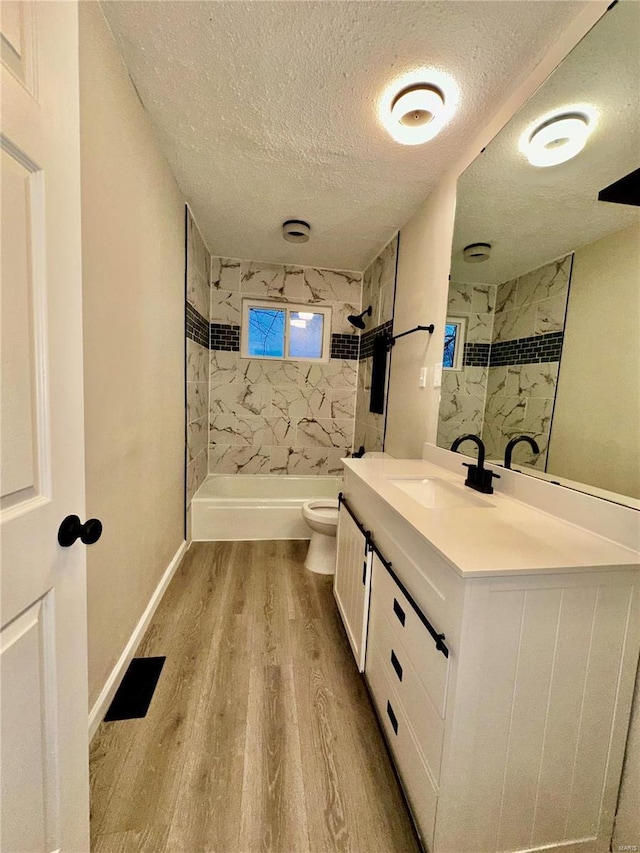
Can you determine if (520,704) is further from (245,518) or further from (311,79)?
(245,518)

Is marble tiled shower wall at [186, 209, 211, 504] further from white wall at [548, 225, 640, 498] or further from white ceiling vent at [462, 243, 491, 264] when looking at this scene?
white wall at [548, 225, 640, 498]

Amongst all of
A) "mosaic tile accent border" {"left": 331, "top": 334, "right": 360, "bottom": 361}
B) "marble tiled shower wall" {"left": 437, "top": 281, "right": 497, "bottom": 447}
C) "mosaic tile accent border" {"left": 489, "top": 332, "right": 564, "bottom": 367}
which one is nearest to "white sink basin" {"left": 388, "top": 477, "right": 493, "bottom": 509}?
"marble tiled shower wall" {"left": 437, "top": 281, "right": 497, "bottom": 447}

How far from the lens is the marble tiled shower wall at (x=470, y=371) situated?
1.51m

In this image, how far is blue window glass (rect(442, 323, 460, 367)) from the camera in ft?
5.62

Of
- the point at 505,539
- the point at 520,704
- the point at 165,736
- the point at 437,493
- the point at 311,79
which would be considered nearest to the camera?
the point at 520,704

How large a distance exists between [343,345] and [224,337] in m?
1.22

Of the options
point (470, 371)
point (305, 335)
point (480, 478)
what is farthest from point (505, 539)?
point (305, 335)

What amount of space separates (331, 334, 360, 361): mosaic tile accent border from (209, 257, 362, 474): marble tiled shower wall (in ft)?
0.03

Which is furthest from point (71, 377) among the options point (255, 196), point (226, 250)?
point (226, 250)

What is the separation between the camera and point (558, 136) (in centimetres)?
116

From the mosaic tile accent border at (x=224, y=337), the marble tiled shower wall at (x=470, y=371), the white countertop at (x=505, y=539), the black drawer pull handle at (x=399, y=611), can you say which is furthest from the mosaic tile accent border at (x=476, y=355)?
the mosaic tile accent border at (x=224, y=337)

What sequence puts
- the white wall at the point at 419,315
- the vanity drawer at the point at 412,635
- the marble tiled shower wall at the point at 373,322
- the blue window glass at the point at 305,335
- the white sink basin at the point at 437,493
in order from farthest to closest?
the blue window glass at the point at 305,335, the marble tiled shower wall at the point at 373,322, the white wall at the point at 419,315, the white sink basin at the point at 437,493, the vanity drawer at the point at 412,635

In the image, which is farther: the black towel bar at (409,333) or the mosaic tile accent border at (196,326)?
the mosaic tile accent border at (196,326)

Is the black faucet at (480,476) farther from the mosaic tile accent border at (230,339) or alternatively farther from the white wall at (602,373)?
the mosaic tile accent border at (230,339)
